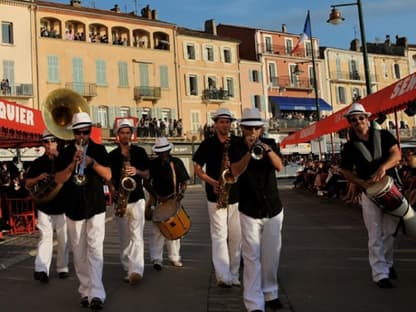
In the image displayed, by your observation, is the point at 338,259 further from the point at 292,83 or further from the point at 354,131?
the point at 292,83

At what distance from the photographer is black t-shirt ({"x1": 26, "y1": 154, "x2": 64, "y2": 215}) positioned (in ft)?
26.0

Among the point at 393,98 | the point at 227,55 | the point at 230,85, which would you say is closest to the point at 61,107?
the point at 393,98

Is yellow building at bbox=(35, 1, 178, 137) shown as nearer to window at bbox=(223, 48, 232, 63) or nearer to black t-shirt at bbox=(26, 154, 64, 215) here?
window at bbox=(223, 48, 232, 63)

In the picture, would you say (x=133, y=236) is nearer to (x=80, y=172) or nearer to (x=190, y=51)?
(x=80, y=172)

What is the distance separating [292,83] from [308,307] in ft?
186

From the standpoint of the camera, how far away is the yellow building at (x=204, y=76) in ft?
175

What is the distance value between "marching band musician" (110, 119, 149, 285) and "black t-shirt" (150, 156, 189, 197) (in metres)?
0.65

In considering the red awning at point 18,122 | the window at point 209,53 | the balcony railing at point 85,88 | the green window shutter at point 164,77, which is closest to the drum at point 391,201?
the red awning at point 18,122

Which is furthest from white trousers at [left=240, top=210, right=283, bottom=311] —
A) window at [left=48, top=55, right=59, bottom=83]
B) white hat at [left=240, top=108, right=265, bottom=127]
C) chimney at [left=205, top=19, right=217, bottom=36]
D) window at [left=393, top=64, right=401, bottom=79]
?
window at [left=393, top=64, right=401, bottom=79]

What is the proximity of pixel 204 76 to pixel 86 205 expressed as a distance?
1937 inches

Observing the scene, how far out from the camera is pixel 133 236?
7191mm

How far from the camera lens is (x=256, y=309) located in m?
5.31

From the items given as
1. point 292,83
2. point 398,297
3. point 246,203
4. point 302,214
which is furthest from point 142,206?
point 292,83

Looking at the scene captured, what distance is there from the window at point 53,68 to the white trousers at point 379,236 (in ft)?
135
